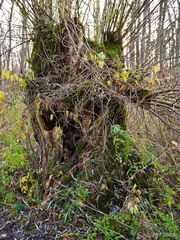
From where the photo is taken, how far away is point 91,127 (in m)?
3.73

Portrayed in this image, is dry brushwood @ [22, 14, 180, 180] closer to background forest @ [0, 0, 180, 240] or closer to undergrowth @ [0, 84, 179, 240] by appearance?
background forest @ [0, 0, 180, 240]

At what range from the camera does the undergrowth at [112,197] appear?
3053 mm

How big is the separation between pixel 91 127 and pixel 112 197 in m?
0.93

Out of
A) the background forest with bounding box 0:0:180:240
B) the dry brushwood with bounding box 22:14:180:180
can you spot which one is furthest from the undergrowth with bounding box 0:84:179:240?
the dry brushwood with bounding box 22:14:180:180

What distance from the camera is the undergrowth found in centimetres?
305

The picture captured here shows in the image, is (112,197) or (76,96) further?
(76,96)

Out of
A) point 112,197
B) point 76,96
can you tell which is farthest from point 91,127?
point 112,197

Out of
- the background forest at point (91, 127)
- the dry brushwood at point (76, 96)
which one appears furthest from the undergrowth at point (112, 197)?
the dry brushwood at point (76, 96)

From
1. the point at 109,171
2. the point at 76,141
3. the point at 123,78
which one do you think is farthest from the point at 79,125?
the point at 123,78

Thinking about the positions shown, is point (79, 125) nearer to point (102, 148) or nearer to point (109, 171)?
point (102, 148)

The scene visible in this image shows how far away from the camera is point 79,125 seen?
3.81 m

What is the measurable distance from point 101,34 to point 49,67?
0.93 meters

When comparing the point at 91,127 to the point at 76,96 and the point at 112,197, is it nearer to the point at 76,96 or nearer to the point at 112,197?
the point at 76,96

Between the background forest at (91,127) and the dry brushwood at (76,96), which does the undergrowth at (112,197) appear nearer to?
the background forest at (91,127)
